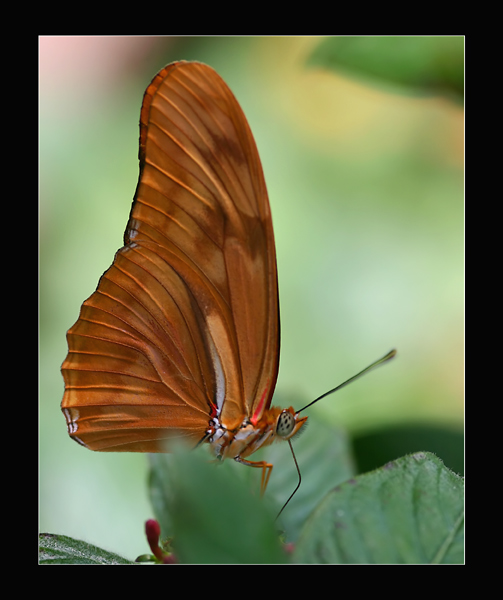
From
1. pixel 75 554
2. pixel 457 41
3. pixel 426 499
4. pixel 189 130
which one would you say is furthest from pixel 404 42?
pixel 75 554

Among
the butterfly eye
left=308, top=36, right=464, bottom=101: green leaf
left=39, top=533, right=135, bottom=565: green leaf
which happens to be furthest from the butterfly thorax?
left=308, top=36, right=464, bottom=101: green leaf

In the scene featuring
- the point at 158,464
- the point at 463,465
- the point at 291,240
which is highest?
the point at 291,240

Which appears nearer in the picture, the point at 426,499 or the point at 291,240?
the point at 426,499

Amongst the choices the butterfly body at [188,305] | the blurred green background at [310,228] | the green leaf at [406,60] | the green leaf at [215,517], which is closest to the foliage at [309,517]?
the green leaf at [215,517]

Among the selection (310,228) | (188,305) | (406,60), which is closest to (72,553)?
(188,305)

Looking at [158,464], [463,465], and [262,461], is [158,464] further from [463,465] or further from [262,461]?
[463,465]

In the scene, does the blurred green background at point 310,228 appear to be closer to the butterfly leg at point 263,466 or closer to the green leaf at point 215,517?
the butterfly leg at point 263,466

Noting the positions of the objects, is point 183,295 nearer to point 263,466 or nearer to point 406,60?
point 263,466
